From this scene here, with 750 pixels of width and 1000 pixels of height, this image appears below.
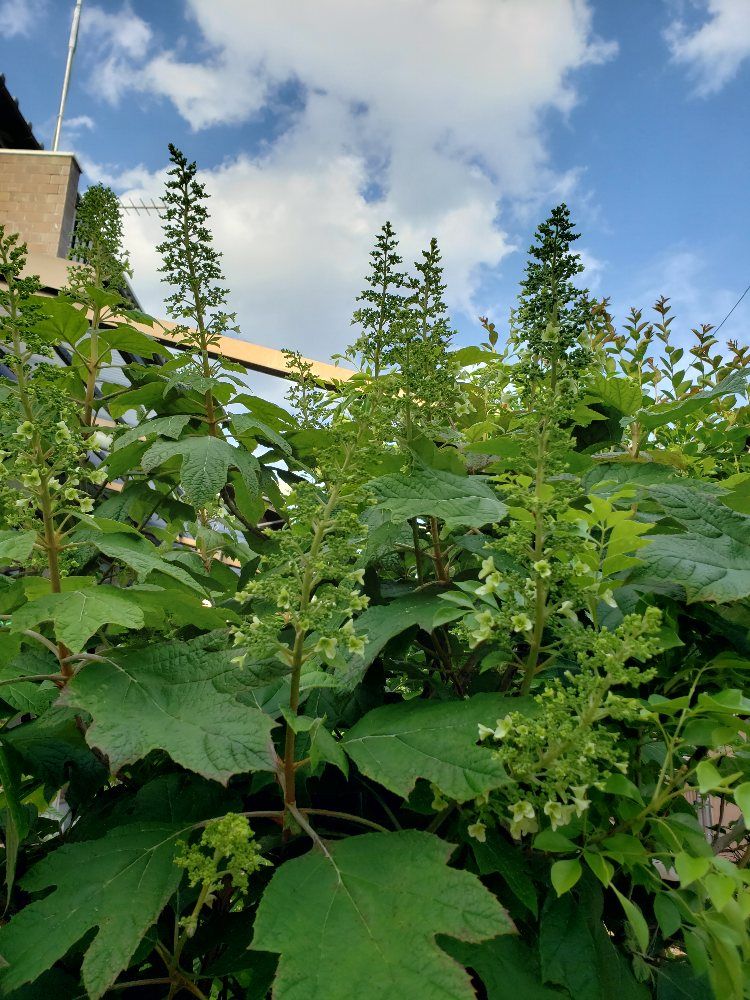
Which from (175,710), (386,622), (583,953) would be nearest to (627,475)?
(386,622)

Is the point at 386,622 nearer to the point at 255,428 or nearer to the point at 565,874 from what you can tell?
the point at 565,874

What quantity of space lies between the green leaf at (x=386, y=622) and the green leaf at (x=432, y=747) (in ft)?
0.23

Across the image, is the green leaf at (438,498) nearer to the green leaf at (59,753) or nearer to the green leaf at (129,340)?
the green leaf at (59,753)

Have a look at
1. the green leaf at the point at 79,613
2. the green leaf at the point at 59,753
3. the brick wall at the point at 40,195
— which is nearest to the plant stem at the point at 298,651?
the green leaf at the point at 79,613

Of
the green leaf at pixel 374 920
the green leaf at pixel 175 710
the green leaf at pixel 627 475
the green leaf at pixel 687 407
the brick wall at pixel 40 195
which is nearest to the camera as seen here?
the green leaf at pixel 374 920

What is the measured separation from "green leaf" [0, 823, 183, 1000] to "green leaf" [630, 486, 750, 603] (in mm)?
753

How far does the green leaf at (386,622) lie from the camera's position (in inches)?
40.6

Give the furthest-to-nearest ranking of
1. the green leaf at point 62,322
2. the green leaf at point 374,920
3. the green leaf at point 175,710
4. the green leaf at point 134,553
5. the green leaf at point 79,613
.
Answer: the green leaf at point 62,322 → the green leaf at point 134,553 → the green leaf at point 79,613 → the green leaf at point 175,710 → the green leaf at point 374,920

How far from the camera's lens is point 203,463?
4.99 feet

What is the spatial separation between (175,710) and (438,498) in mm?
480

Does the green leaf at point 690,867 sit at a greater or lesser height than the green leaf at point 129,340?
lesser

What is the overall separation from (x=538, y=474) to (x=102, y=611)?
646 millimetres

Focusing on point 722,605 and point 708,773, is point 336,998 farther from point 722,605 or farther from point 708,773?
point 722,605

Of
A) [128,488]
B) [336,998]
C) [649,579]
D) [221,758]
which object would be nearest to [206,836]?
[221,758]
